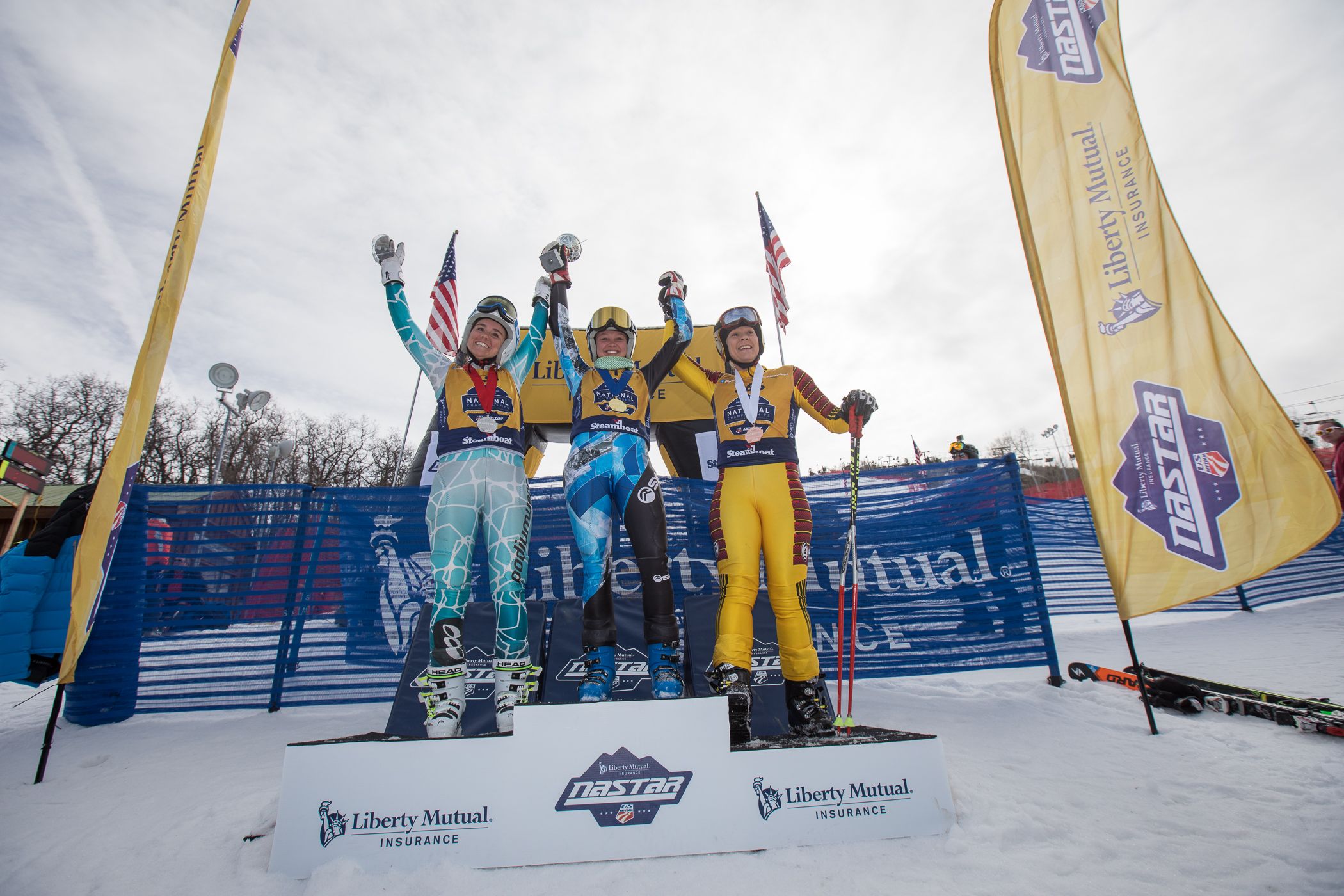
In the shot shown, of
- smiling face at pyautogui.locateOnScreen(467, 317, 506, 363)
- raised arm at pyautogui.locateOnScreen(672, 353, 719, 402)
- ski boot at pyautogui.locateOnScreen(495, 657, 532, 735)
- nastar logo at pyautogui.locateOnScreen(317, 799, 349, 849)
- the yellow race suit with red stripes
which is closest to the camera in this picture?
nastar logo at pyautogui.locateOnScreen(317, 799, 349, 849)

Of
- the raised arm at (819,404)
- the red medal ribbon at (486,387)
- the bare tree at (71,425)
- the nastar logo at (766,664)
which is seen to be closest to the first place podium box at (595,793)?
the nastar logo at (766,664)

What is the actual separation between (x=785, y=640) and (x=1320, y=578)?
10242 mm

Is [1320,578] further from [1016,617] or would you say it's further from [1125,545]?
[1125,545]

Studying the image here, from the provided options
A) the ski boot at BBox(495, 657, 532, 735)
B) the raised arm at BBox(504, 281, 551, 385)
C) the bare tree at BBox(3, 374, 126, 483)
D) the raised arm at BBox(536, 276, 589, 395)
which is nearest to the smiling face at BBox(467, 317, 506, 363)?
the raised arm at BBox(504, 281, 551, 385)

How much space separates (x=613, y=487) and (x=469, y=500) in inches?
30.5

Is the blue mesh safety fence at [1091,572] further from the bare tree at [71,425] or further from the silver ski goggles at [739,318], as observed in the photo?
the bare tree at [71,425]

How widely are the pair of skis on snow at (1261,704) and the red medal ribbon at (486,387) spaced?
13.4 feet

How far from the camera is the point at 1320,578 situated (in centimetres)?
779

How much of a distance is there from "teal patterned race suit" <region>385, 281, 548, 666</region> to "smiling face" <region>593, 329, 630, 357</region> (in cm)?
59

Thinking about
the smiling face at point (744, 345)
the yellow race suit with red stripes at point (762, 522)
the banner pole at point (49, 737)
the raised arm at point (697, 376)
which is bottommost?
the banner pole at point (49, 737)

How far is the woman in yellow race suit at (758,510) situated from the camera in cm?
263

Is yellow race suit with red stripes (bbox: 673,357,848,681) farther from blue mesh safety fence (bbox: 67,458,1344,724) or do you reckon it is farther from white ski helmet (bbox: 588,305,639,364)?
blue mesh safety fence (bbox: 67,458,1344,724)

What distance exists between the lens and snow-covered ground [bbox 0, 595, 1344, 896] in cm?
179

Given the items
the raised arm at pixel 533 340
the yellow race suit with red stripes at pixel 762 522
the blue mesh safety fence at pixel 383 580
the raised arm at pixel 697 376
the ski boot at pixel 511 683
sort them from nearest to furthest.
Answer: the ski boot at pixel 511 683 < the yellow race suit with red stripes at pixel 762 522 < the raised arm at pixel 533 340 < the raised arm at pixel 697 376 < the blue mesh safety fence at pixel 383 580
